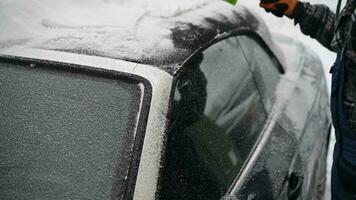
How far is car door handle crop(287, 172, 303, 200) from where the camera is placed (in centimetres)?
→ 194

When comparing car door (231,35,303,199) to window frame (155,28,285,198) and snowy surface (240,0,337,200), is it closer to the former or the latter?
window frame (155,28,285,198)

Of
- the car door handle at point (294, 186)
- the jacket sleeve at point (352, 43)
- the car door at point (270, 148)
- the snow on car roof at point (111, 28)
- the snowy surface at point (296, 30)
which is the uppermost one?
the jacket sleeve at point (352, 43)

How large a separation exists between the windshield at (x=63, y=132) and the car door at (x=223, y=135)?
0.17 metres

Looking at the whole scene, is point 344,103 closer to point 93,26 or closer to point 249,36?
point 249,36

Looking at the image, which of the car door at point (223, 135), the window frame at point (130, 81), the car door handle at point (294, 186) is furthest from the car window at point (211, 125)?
the car door handle at point (294, 186)

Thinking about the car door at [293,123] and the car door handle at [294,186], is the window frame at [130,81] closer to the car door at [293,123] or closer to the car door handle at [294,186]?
the car door at [293,123]

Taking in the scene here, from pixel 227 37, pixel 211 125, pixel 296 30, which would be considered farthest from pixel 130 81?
pixel 296 30

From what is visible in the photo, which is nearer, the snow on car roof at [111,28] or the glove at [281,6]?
the snow on car roof at [111,28]

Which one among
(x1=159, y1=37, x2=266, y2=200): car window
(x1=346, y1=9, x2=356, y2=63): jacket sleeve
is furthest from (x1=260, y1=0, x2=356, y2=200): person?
(x1=159, y1=37, x2=266, y2=200): car window

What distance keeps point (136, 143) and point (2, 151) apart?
417 mm

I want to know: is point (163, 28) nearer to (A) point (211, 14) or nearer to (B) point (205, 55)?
(B) point (205, 55)

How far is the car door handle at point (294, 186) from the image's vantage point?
6.37ft

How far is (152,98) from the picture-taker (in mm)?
1501

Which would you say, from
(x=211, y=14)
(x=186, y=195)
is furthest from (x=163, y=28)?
(x=186, y=195)
